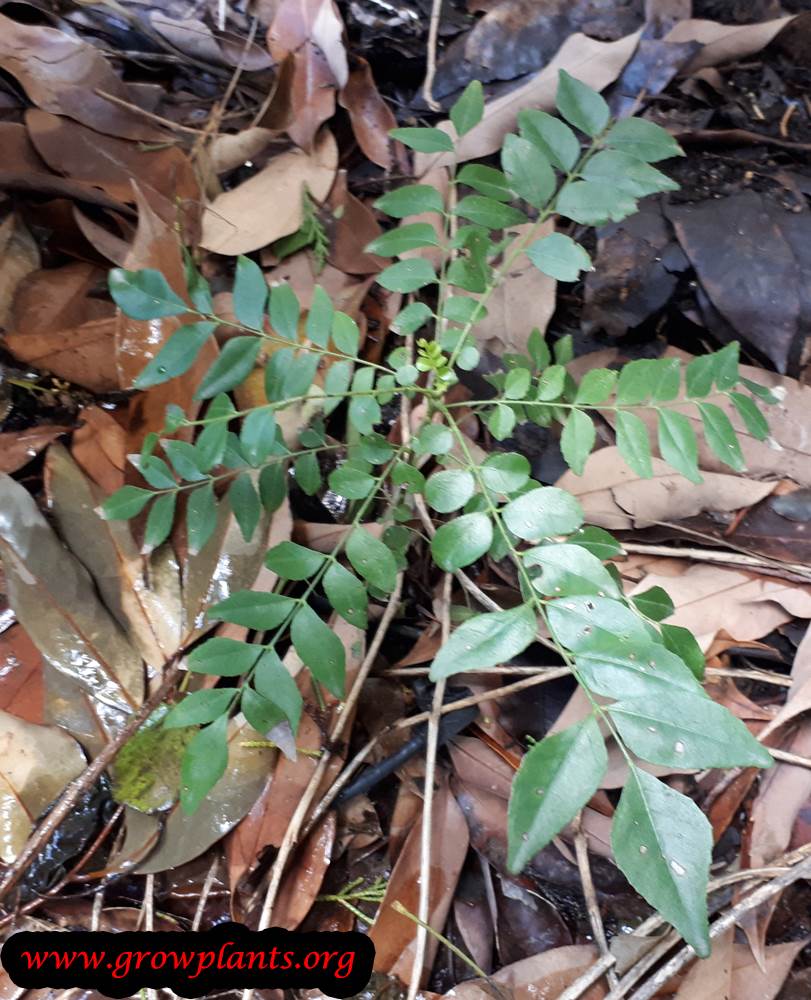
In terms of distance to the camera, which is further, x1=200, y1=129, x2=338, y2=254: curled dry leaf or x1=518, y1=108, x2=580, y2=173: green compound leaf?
x1=200, y1=129, x2=338, y2=254: curled dry leaf

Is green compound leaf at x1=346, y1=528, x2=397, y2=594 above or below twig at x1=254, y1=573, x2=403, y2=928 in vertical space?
above

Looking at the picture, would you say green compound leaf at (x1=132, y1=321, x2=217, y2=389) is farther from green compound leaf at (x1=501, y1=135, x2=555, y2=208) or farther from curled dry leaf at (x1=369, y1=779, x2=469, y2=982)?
curled dry leaf at (x1=369, y1=779, x2=469, y2=982)

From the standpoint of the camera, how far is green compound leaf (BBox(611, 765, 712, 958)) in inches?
26.3

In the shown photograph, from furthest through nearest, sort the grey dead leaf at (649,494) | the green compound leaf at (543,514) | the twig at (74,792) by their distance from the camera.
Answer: the grey dead leaf at (649,494)
the twig at (74,792)
the green compound leaf at (543,514)

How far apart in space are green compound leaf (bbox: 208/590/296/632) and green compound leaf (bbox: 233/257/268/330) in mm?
420

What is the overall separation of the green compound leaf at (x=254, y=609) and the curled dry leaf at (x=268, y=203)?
0.83 m

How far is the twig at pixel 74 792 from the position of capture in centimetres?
108

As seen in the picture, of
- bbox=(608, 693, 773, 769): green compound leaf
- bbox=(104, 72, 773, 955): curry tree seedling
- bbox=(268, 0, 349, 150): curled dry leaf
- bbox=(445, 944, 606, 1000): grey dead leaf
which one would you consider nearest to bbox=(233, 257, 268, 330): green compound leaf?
bbox=(104, 72, 773, 955): curry tree seedling

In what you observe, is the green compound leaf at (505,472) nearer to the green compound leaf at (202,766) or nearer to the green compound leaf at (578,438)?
the green compound leaf at (578,438)

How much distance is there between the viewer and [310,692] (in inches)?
47.3

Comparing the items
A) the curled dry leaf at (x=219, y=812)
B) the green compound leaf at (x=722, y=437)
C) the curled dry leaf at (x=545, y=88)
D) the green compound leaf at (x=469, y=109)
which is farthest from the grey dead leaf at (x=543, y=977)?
the curled dry leaf at (x=545, y=88)

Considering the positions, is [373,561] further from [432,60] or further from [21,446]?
[432,60]

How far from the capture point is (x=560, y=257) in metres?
1.08

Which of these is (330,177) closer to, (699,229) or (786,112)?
(699,229)
